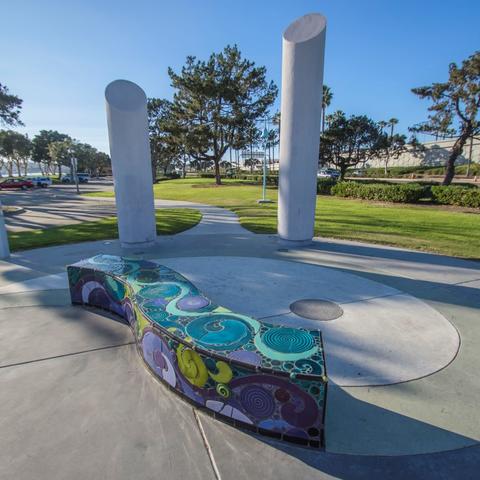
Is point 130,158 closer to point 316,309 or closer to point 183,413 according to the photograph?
point 316,309

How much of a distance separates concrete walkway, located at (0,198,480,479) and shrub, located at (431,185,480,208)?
42.9 feet

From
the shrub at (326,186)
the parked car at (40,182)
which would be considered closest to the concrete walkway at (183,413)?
the shrub at (326,186)

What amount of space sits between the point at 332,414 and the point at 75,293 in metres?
3.87

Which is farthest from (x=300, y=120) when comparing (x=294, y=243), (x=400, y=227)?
(x=400, y=227)

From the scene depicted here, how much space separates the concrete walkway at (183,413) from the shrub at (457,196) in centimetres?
1309

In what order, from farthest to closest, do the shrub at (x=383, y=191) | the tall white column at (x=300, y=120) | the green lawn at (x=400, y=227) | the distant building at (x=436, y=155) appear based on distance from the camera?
the distant building at (x=436, y=155) → the shrub at (x=383, y=191) → the green lawn at (x=400, y=227) → the tall white column at (x=300, y=120)

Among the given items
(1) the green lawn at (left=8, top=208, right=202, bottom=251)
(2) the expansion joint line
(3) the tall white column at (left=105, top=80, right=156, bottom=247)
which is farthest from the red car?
(2) the expansion joint line

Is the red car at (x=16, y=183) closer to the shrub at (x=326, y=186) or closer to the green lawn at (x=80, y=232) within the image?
the green lawn at (x=80, y=232)

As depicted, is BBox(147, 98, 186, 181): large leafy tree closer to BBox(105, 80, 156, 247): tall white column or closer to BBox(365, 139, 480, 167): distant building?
BBox(105, 80, 156, 247): tall white column

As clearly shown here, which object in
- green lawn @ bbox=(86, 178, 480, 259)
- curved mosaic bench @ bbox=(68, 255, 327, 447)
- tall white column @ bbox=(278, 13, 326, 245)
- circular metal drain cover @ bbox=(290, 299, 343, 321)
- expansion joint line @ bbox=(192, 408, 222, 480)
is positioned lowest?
expansion joint line @ bbox=(192, 408, 222, 480)

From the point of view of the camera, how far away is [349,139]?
3438 cm

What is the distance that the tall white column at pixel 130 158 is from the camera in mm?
7160

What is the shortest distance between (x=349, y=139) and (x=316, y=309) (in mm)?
34348

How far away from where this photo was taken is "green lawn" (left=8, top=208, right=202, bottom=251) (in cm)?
882
